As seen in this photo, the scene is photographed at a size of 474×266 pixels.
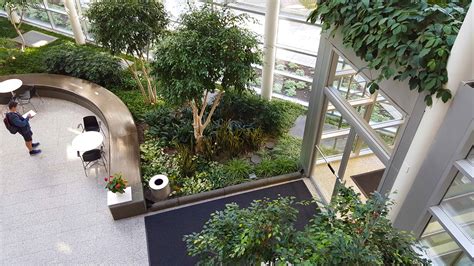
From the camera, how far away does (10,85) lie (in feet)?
29.0

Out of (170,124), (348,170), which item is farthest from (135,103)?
(348,170)

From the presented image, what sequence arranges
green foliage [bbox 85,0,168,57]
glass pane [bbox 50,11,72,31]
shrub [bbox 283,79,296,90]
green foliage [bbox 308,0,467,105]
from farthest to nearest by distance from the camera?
glass pane [bbox 50,11,72,31], shrub [bbox 283,79,296,90], green foliage [bbox 85,0,168,57], green foliage [bbox 308,0,467,105]

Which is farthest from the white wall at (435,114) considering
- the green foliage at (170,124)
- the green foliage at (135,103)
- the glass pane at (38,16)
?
the glass pane at (38,16)

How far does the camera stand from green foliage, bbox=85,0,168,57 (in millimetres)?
7539

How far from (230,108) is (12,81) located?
561 cm

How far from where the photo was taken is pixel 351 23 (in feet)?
14.5

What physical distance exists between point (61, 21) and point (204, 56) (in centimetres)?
937

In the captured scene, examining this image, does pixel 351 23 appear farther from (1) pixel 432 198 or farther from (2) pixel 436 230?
(2) pixel 436 230

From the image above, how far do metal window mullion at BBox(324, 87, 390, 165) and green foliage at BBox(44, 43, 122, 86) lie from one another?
258 inches

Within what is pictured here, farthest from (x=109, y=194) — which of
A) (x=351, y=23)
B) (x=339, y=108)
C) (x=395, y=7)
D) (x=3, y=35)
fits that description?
(x=3, y=35)

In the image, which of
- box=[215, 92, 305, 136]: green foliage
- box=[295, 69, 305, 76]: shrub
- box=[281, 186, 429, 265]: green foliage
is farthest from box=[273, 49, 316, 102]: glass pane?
box=[281, 186, 429, 265]: green foliage

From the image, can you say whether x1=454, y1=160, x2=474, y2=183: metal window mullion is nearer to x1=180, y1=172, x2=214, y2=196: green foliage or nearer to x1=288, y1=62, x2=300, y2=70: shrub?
x1=180, y1=172, x2=214, y2=196: green foliage

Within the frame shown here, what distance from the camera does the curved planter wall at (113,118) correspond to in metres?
6.76

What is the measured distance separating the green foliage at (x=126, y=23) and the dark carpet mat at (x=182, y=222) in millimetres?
3931
